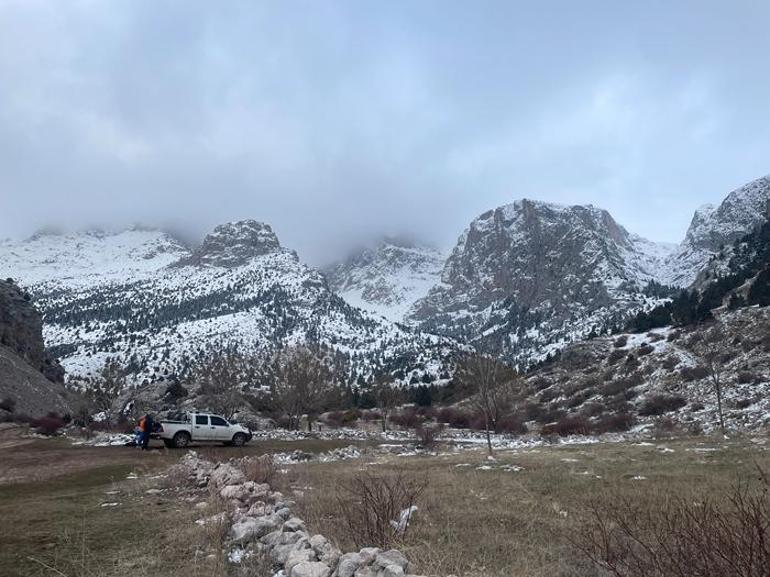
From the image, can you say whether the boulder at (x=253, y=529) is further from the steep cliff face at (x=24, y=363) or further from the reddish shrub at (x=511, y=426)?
the steep cliff face at (x=24, y=363)

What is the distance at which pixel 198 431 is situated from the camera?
3050cm

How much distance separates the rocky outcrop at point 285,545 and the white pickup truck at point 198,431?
17932 mm

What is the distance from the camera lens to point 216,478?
48.0ft

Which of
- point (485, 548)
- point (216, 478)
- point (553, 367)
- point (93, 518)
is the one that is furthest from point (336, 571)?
point (553, 367)

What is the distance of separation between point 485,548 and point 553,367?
9414 cm

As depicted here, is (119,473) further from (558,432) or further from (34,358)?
(34,358)

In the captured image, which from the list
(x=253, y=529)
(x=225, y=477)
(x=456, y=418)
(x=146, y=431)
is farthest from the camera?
(x=456, y=418)

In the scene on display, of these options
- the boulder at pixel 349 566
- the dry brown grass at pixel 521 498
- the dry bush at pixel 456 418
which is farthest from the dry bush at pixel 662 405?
the boulder at pixel 349 566

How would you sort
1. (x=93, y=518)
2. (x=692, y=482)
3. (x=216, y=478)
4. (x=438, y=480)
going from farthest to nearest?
(x=438, y=480)
(x=216, y=478)
(x=692, y=482)
(x=93, y=518)

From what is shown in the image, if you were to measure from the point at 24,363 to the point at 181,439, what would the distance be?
65832 millimetres

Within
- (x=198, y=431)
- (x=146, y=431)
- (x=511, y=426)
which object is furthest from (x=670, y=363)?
(x=146, y=431)

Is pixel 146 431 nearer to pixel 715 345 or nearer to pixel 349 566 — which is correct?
pixel 349 566

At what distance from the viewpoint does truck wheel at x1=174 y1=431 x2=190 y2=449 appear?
97.1 ft

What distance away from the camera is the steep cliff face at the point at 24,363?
66.6 meters
